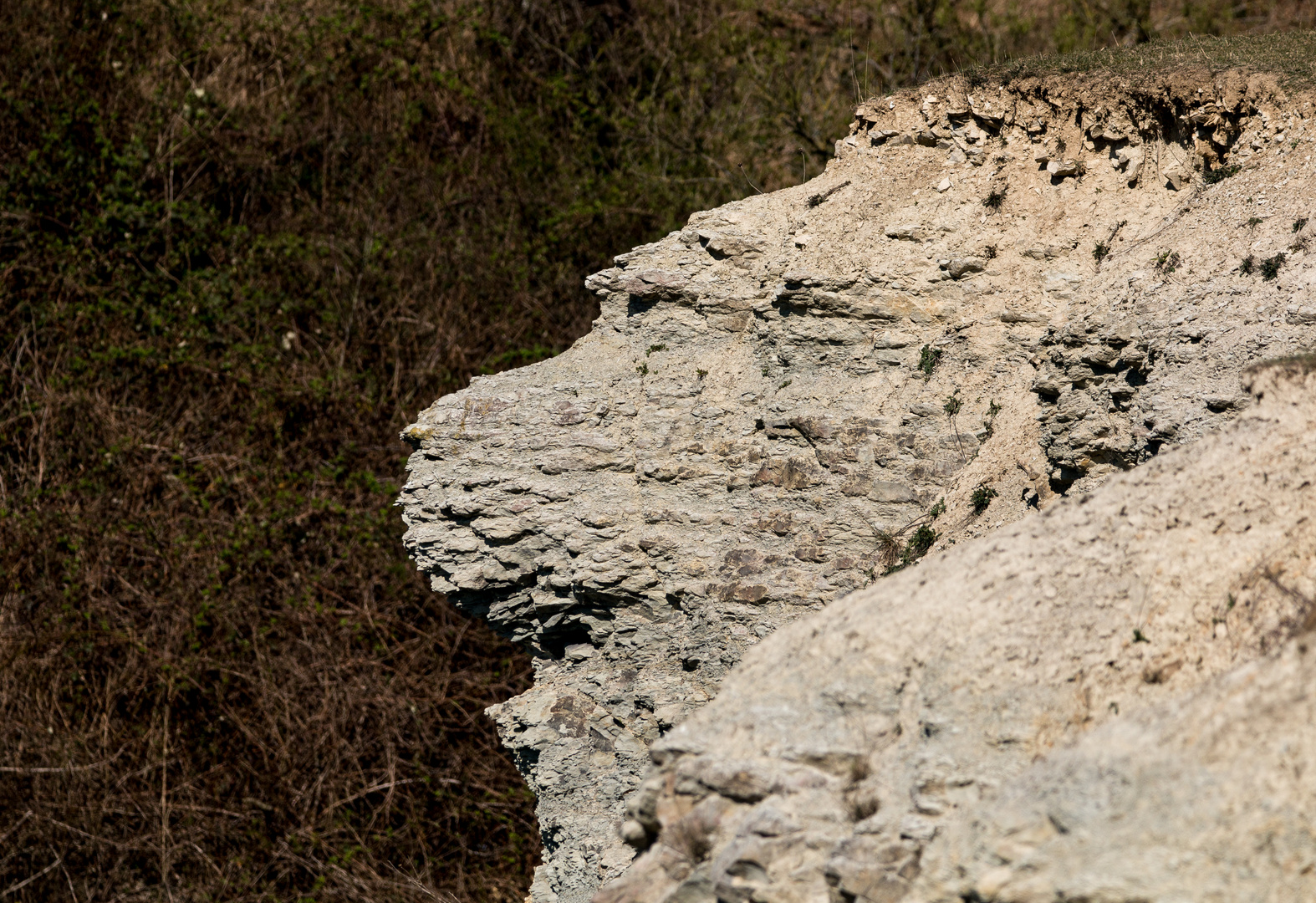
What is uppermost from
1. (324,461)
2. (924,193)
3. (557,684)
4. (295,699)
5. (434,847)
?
(924,193)

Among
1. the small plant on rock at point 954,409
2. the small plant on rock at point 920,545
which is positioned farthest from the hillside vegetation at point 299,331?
the small plant on rock at point 920,545

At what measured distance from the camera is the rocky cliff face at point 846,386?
6125 mm

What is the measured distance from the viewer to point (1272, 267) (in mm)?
5887

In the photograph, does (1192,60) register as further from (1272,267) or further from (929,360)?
(929,360)

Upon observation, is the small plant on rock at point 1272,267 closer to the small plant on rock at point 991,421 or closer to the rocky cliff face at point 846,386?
the rocky cliff face at point 846,386

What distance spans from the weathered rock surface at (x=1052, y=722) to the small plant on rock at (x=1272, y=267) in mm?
1367

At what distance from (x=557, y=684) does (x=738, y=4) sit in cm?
1089

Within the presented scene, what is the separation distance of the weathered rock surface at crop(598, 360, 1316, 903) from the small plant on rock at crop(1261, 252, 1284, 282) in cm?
137

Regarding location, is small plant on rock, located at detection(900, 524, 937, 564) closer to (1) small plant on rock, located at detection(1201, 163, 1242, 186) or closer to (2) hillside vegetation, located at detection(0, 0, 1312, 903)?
(1) small plant on rock, located at detection(1201, 163, 1242, 186)

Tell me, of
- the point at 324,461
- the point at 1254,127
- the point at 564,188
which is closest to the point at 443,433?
the point at 1254,127

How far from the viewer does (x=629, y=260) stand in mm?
7727

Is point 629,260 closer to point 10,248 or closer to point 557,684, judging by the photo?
point 557,684

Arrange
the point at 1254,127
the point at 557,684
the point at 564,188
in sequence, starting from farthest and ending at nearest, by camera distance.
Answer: the point at 564,188
the point at 557,684
the point at 1254,127

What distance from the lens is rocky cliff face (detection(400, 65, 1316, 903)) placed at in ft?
20.1
